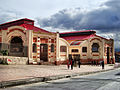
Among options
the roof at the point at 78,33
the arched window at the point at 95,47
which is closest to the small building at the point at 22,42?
the arched window at the point at 95,47

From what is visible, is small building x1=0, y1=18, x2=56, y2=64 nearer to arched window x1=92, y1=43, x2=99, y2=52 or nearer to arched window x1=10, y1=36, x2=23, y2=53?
arched window x1=10, y1=36, x2=23, y2=53

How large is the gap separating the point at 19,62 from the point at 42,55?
6633 mm

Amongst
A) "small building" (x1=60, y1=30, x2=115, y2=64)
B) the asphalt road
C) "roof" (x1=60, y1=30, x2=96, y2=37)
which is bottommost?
the asphalt road

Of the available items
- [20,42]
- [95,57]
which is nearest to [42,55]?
[20,42]

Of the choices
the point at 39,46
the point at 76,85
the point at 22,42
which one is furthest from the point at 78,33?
the point at 76,85

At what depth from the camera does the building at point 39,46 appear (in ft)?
79.9

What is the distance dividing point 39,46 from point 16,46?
3.69m

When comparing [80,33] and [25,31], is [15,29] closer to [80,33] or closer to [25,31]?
[25,31]

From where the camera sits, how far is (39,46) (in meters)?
26.1

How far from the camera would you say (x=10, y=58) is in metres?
21.4

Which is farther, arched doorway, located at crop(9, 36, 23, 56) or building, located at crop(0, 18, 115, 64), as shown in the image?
building, located at crop(0, 18, 115, 64)

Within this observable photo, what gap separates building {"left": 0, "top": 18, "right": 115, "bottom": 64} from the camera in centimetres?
2434

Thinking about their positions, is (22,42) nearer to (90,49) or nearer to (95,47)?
(90,49)

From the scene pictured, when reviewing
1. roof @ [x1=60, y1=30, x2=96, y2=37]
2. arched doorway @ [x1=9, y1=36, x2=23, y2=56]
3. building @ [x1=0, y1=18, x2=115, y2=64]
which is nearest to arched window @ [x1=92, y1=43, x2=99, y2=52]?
building @ [x1=0, y1=18, x2=115, y2=64]
